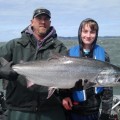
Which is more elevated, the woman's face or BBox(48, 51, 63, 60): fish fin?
the woman's face

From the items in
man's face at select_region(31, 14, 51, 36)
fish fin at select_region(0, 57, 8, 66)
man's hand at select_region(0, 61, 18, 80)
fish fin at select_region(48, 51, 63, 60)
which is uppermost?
man's face at select_region(31, 14, 51, 36)

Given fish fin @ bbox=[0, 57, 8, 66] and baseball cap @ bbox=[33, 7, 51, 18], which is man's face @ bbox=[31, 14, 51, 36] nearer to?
baseball cap @ bbox=[33, 7, 51, 18]

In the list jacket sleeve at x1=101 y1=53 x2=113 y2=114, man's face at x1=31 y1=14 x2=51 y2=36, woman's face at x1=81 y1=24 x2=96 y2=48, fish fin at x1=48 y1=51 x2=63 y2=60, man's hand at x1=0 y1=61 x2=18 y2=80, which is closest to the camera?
fish fin at x1=48 y1=51 x2=63 y2=60

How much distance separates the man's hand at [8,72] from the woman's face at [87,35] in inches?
53.5

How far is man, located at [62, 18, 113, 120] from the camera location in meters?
7.54

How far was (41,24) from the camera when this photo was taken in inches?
292

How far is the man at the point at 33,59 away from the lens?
293 inches

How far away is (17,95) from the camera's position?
7.47m

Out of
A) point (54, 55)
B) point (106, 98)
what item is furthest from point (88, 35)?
point (106, 98)

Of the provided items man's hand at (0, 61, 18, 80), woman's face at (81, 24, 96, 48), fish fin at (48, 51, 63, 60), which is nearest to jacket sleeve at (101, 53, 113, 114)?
woman's face at (81, 24, 96, 48)

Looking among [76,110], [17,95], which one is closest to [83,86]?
[76,110]

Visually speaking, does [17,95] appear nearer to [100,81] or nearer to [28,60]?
[28,60]

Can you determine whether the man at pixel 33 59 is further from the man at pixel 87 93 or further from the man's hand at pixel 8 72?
the man at pixel 87 93

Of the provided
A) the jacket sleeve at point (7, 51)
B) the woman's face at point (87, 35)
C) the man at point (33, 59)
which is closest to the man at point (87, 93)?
the woman's face at point (87, 35)
